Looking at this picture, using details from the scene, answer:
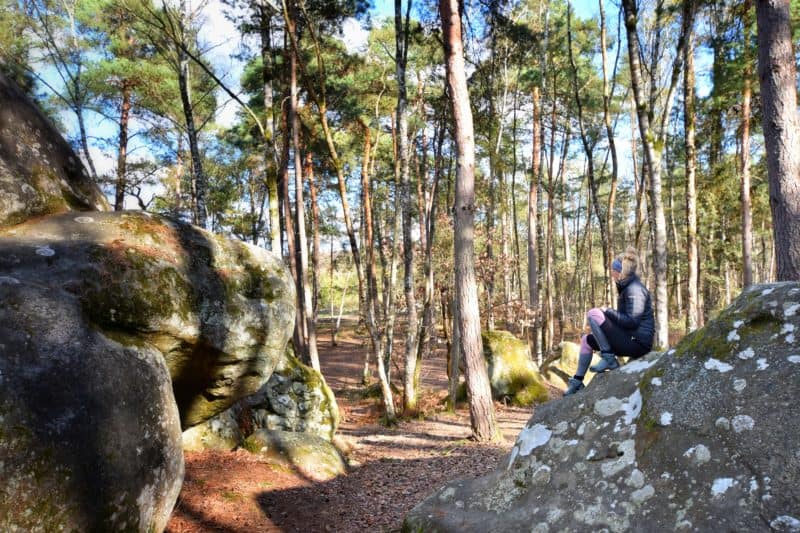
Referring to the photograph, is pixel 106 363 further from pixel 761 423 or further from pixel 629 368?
pixel 761 423

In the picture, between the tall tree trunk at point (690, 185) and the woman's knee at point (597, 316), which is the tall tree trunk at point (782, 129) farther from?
the tall tree trunk at point (690, 185)

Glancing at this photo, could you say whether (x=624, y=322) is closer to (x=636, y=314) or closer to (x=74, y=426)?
(x=636, y=314)

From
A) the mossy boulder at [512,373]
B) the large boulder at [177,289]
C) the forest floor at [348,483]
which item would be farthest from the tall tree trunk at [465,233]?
the mossy boulder at [512,373]

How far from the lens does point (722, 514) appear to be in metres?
1.80

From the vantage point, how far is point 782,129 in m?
5.33

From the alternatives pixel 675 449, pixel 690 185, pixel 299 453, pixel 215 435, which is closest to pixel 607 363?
pixel 675 449

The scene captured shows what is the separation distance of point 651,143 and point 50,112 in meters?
19.6

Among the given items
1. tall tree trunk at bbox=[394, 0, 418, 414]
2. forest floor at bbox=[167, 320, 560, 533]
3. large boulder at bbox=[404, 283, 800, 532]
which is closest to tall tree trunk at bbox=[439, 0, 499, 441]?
forest floor at bbox=[167, 320, 560, 533]

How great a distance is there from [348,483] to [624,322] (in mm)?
4789

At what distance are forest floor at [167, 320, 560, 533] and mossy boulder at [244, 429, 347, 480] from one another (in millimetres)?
137

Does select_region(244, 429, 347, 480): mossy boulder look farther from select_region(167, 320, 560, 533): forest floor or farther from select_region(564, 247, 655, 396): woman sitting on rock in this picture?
select_region(564, 247, 655, 396): woman sitting on rock

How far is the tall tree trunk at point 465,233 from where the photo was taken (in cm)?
744

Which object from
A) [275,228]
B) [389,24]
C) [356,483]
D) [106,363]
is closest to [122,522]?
[106,363]

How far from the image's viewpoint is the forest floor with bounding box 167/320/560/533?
16.0 feet
